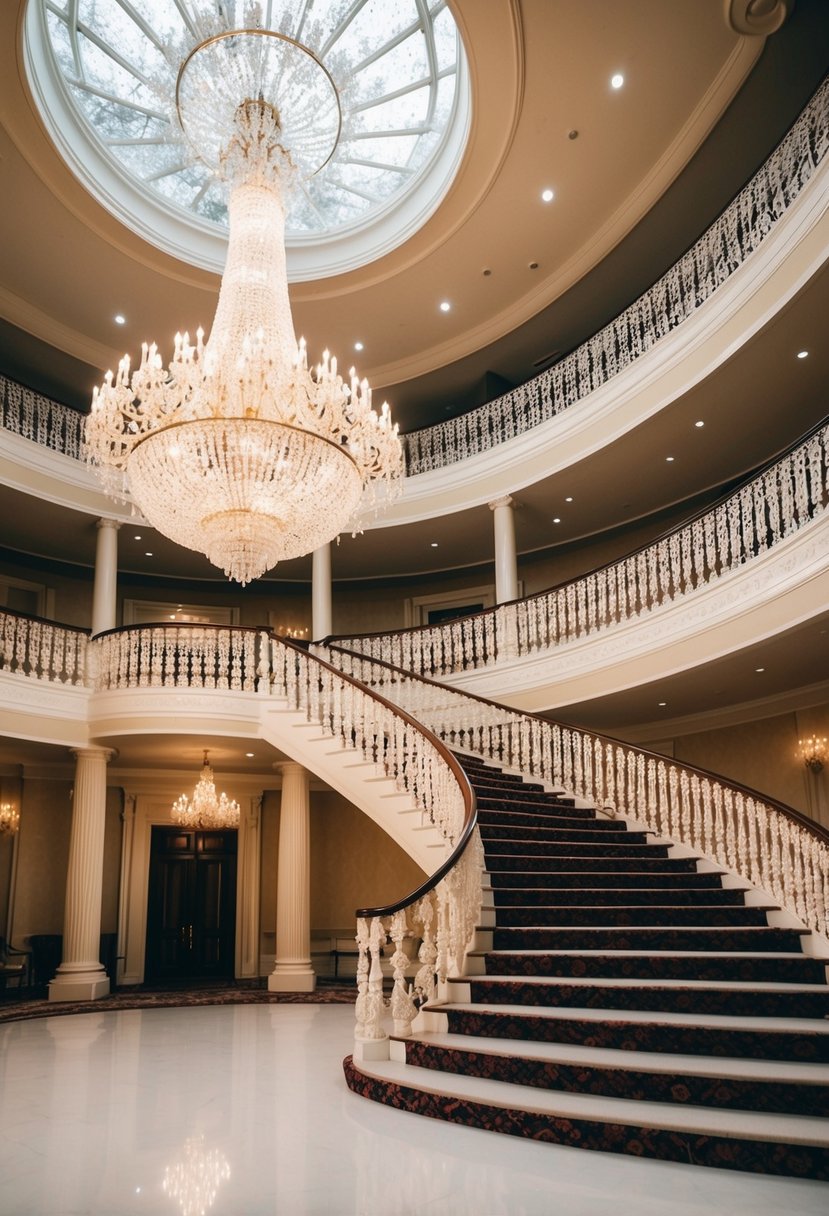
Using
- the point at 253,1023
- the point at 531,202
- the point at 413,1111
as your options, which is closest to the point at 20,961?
the point at 253,1023

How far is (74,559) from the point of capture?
47.1 feet

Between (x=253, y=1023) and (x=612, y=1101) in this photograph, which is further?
(x=253, y=1023)

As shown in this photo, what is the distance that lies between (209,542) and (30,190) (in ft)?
19.6

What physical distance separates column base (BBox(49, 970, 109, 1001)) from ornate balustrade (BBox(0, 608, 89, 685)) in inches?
135

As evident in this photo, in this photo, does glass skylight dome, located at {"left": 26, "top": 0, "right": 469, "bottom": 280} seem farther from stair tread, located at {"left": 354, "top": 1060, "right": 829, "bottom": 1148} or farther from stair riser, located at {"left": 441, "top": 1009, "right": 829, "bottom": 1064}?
stair tread, located at {"left": 354, "top": 1060, "right": 829, "bottom": 1148}

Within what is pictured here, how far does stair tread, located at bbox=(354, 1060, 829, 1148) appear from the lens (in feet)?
13.1

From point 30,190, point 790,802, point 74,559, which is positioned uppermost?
point 30,190

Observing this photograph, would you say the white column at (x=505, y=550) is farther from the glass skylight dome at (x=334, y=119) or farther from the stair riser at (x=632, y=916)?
the stair riser at (x=632, y=916)

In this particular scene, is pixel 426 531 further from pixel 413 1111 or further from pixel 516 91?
pixel 413 1111

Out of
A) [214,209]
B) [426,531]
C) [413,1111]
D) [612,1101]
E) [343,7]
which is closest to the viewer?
[612,1101]

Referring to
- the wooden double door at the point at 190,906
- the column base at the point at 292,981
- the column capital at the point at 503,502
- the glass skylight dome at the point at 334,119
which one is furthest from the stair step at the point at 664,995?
the wooden double door at the point at 190,906

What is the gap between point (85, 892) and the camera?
10945mm

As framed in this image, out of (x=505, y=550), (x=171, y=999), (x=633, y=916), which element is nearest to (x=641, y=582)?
(x=505, y=550)

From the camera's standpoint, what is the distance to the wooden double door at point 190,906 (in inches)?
530
